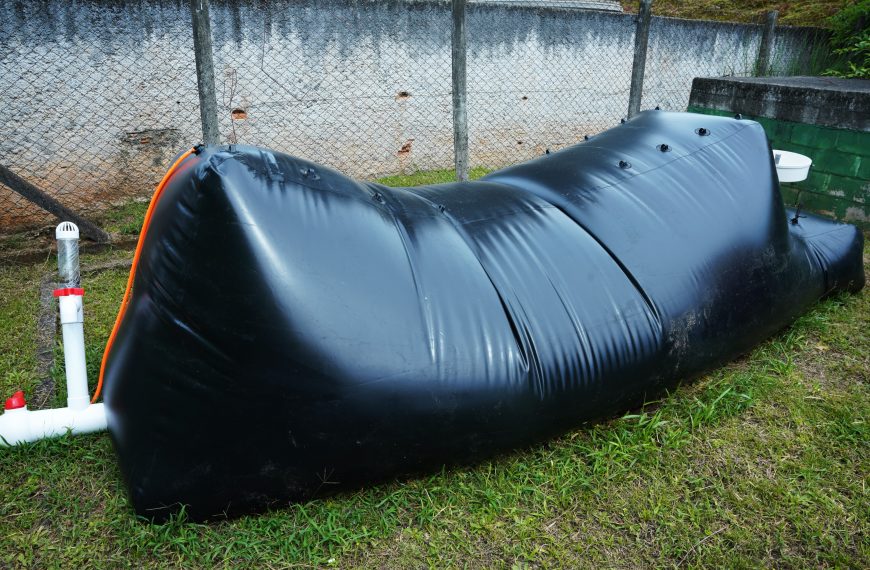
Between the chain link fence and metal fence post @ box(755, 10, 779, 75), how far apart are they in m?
0.08

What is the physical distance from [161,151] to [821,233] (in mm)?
4064

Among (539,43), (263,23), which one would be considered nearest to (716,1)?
(539,43)

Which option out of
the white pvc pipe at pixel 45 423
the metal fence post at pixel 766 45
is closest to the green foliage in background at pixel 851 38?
the metal fence post at pixel 766 45

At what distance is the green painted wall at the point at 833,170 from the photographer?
163 inches

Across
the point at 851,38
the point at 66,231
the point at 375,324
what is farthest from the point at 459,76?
the point at 851,38

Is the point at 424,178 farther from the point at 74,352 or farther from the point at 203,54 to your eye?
the point at 74,352

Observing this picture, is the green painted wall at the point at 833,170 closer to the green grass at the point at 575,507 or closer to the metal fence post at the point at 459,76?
the metal fence post at the point at 459,76

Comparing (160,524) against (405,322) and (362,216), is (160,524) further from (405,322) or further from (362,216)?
(362,216)

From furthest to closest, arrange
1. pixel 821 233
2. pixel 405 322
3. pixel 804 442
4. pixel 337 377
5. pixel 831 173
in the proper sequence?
pixel 831 173 < pixel 821 233 < pixel 804 442 < pixel 405 322 < pixel 337 377

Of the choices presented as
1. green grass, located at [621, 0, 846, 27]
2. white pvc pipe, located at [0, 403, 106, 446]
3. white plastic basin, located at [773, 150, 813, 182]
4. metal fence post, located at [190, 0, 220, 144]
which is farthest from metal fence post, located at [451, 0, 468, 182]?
green grass, located at [621, 0, 846, 27]

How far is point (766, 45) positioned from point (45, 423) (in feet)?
23.7

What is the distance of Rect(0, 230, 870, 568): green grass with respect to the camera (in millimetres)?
1632

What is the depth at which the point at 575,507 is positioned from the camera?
1798mm

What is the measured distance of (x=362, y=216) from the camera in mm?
1774
